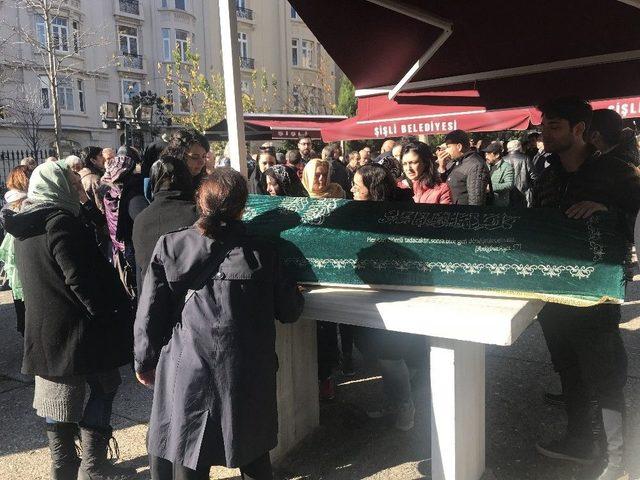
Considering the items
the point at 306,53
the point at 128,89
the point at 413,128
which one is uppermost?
the point at 306,53

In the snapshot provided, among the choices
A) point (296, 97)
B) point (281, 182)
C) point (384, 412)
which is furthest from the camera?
point (296, 97)

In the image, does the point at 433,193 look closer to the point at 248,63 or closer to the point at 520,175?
the point at 520,175

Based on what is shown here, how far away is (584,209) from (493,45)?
1505 millimetres

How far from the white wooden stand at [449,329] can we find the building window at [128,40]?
33092 mm

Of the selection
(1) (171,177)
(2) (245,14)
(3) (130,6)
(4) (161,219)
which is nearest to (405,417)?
(4) (161,219)

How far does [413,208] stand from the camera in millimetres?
2490

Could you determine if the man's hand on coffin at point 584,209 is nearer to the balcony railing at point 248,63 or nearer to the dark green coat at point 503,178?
the dark green coat at point 503,178

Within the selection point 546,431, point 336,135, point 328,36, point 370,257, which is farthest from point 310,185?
point 336,135

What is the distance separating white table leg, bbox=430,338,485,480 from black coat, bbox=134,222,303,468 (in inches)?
31.2

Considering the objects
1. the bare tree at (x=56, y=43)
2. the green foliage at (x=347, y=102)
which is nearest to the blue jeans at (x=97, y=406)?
the bare tree at (x=56, y=43)

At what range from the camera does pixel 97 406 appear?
289cm

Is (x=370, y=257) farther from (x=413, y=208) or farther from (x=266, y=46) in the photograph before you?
(x=266, y=46)

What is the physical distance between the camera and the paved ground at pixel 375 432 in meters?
2.96

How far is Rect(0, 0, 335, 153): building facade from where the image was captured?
26219 millimetres
